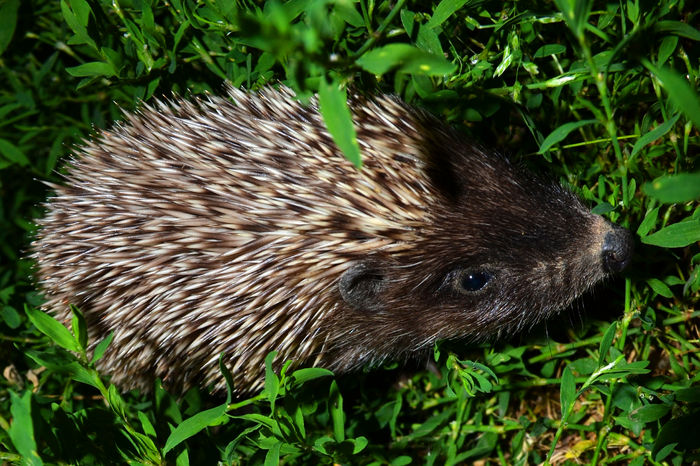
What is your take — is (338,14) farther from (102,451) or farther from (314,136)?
(102,451)

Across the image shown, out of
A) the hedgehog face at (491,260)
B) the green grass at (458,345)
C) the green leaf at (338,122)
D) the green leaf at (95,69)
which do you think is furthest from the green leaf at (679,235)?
the green leaf at (95,69)

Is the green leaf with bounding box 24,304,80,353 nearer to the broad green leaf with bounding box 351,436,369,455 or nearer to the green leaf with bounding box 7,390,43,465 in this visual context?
the green leaf with bounding box 7,390,43,465

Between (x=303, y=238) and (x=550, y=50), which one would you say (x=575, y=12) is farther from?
(x=303, y=238)

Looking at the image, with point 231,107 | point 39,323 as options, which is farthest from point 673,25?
point 39,323

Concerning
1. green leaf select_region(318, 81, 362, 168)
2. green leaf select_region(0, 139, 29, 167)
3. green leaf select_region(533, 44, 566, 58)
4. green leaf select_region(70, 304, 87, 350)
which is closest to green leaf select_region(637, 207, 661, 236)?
green leaf select_region(533, 44, 566, 58)

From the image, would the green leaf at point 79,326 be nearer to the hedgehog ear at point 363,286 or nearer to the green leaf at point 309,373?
the green leaf at point 309,373

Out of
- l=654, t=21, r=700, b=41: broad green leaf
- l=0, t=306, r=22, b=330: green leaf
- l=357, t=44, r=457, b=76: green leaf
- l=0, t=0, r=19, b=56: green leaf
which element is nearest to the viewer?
l=357, t=44, r=457, b=76: green leaf
